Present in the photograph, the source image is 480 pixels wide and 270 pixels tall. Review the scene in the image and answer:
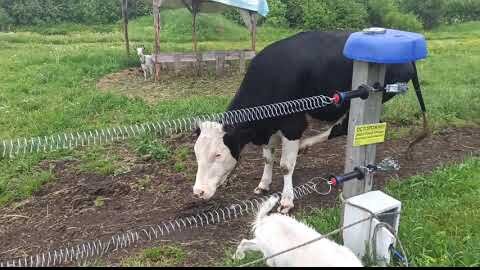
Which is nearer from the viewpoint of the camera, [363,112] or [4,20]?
[363,112]

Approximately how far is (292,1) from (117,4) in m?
7.87

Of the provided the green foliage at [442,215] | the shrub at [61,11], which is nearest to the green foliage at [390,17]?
the shrub at [61,11]

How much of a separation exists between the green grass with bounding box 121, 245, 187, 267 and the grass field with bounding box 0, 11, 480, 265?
48.7 inches

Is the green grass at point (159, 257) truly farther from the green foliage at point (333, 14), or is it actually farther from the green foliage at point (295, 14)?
the green foliage at point (295, 14)

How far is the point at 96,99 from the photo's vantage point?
8781 mm

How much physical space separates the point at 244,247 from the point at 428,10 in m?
24.0

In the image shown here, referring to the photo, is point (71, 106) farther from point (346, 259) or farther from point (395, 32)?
point (346, 259)

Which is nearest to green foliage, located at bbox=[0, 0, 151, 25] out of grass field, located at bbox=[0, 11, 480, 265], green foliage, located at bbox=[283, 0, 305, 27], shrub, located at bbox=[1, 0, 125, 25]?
shrub, located at bbox=[1, 0, 125, 25]

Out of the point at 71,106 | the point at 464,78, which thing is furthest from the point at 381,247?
the point at 464,78

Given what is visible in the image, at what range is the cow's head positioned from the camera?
473cm

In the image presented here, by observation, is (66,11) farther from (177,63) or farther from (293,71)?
(293,71)

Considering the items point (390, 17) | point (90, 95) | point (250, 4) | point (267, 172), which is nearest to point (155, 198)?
A: point (267, 172)

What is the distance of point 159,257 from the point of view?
154 inches

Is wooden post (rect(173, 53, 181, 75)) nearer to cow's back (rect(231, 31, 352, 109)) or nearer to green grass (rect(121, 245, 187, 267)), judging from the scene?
cow's back (rect(231, 31, 352, 109))
